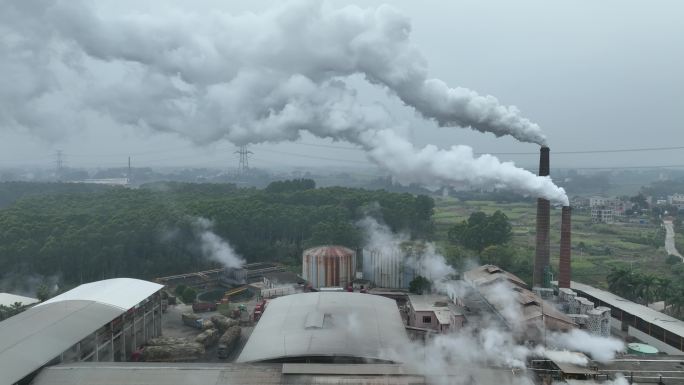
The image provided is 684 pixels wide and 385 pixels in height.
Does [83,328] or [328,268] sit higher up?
[83,328]

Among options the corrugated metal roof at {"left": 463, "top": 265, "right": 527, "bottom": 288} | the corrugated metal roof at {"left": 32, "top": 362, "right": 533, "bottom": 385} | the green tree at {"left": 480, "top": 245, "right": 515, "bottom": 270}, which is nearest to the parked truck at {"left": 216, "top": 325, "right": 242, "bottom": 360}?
the corrugated metal roof at {"left": 32, "top": 362, "right": 533, "bottom": 385}

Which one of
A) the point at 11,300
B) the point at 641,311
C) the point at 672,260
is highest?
the point at 672,260

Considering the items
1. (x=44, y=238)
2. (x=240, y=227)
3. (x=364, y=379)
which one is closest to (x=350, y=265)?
(x=240, y=227)

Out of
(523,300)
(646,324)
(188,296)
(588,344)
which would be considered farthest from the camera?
(188,296)

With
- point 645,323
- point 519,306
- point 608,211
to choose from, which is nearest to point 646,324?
point 645,323

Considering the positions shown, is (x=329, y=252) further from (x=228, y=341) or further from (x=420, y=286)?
(x=228, y=341)

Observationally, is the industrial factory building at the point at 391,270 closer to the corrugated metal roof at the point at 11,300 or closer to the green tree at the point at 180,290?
the green tree at the point at 180,290

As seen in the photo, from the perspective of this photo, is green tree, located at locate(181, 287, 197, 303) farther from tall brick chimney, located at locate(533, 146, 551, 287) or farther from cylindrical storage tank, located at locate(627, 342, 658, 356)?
cylindrical storage tank, located at locate(627, 342, 658, 356)
